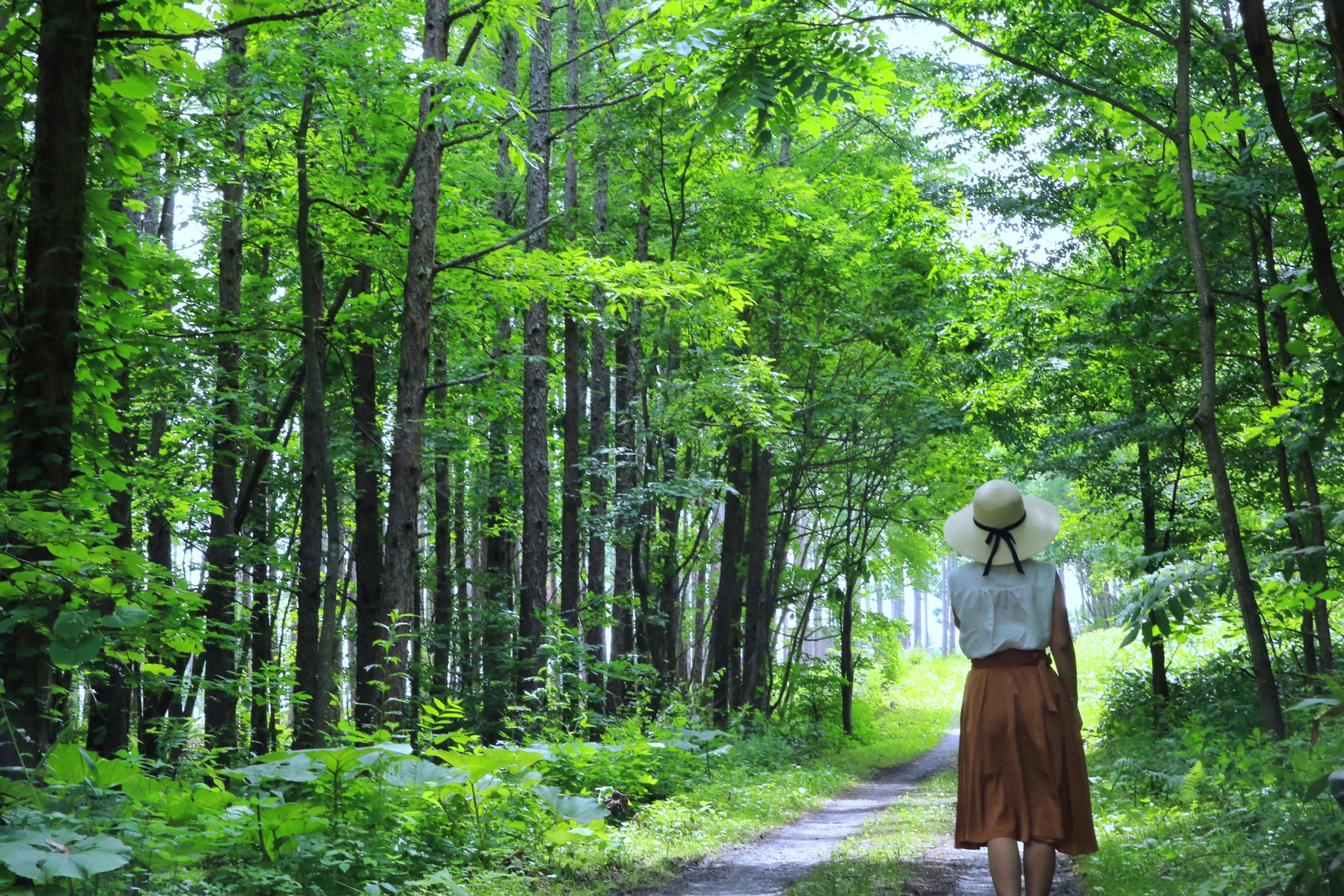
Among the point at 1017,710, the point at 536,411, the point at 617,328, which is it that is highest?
the point at 617,328

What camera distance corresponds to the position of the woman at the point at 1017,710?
14.9ft

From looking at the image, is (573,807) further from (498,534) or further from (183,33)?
(498,534)

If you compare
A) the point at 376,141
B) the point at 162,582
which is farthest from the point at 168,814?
the point at 376,141

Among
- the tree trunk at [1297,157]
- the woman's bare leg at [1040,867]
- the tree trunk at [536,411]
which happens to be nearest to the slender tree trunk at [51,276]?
the woman's bare leg at [1040,867]

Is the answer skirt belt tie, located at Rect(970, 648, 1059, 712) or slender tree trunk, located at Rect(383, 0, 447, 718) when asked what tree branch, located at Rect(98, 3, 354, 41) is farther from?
slender tree trunk, located at Rect(383, 0, 447, 718)

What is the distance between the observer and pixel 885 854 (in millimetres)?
7172

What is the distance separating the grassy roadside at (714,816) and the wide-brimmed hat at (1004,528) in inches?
123


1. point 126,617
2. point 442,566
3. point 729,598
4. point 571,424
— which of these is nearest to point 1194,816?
point 126,617

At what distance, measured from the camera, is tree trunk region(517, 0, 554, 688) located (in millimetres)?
12797

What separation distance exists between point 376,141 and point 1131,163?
909cm

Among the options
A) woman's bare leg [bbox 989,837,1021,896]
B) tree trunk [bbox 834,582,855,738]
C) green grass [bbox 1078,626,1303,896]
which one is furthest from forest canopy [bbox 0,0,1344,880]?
woman's bare leg [bbox 989,837,1021,896]

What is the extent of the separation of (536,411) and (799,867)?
24.6 feet

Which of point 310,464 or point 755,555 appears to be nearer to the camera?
point 310,464

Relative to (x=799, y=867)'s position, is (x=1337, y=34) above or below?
above
